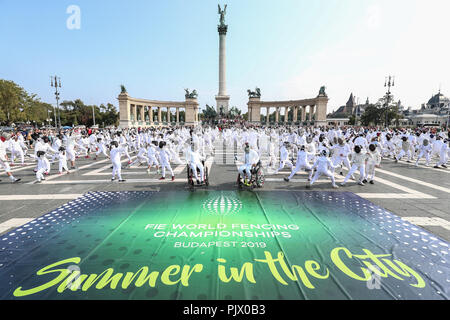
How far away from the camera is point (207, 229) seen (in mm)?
4742

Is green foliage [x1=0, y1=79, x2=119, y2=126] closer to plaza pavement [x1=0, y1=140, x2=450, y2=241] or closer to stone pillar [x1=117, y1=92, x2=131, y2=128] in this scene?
stone pillar [x1=117, y1=92, x2=131, y2=128]

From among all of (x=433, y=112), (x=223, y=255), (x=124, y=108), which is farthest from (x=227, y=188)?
(x=433, y=112)

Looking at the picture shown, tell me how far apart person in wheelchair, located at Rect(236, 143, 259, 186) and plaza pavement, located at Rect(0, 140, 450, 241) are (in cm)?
72

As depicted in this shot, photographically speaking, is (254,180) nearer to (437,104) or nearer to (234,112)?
(234,112)

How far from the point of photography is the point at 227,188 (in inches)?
313

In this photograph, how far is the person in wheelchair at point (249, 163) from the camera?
24.5 ft

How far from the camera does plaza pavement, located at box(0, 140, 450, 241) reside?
568cm

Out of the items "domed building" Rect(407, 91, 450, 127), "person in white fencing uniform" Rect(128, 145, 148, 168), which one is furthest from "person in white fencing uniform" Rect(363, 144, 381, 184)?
"domed building" Rect(407, 91, 450, 127)

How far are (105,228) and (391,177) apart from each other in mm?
10935

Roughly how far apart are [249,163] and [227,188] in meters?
1.22

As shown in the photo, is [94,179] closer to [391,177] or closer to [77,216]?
[77,216]

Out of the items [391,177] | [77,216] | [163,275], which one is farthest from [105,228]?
[391,177]

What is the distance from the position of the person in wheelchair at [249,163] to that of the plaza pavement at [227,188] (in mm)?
719
